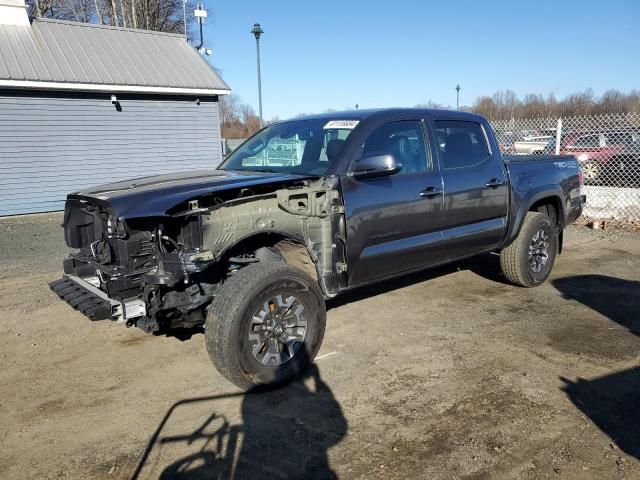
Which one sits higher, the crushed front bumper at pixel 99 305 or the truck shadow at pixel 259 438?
the crushed front bumper at pixel 99 305

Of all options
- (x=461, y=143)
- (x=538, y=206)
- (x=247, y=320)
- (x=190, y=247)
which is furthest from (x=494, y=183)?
(x=190, y=247)

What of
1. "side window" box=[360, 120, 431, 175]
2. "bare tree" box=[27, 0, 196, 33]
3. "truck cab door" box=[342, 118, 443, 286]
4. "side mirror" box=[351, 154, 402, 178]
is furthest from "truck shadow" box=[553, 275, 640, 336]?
"bare tree" box=[27, 0, 196, 33]

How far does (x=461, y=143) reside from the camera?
5.01m

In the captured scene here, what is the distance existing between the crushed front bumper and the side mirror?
Answer: 6.11 ft

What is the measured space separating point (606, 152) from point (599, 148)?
235 millimetres

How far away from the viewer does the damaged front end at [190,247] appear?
338 centimetres

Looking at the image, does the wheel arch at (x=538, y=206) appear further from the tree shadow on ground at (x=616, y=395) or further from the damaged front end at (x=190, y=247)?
the damaged front end at (x=190, y=247)

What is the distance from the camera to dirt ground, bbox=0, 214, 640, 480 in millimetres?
2781

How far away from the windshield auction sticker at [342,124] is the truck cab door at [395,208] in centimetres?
18

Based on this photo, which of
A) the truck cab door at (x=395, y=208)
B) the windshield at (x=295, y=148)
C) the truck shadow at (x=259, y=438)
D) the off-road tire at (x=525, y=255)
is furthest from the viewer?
the off-road tire at (x=525, y=255)

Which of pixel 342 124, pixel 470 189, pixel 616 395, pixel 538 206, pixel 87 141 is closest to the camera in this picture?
pixel 616 395

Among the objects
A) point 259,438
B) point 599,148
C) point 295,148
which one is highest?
point 295,148

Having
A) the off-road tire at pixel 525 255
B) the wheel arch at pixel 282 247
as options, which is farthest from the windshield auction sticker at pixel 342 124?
the off-road tire at pixel 525 255

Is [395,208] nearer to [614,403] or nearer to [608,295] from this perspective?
[614,403]
